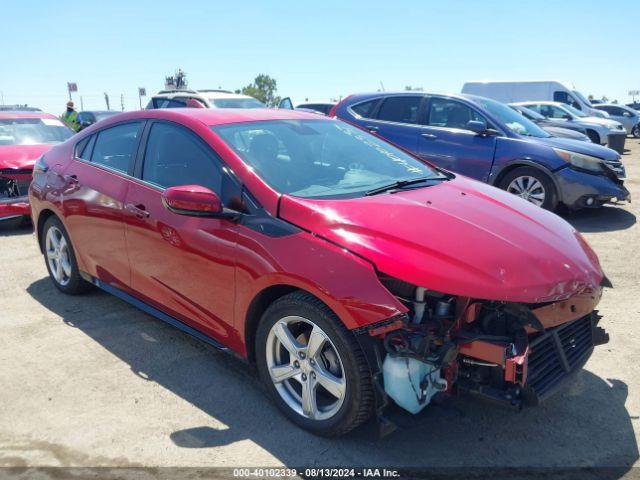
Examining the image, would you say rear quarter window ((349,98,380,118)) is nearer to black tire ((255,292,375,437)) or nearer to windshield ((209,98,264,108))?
windshield ((209,98,264,108))

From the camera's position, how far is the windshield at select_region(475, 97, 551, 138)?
818 cm

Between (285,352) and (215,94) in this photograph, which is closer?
(285,352)

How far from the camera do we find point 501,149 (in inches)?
309

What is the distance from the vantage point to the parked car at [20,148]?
23.6ft

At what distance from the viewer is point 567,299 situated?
2.78m

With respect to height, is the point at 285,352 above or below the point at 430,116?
below

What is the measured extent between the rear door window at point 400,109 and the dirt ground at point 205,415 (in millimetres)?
4923

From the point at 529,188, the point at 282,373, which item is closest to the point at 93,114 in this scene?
the point at 529,188

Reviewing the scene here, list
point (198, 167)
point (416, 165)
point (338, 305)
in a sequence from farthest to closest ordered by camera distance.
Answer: point (416, 165) → point (198, 167) → point (338, 305)

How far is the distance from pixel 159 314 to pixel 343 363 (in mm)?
1661

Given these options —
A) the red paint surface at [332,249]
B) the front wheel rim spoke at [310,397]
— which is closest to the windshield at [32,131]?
the red paint surface at [332,249]

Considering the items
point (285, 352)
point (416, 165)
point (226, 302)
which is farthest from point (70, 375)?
point (416, 165)

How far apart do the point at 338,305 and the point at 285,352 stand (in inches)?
24.4

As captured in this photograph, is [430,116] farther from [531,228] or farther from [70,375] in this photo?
[70,375]
